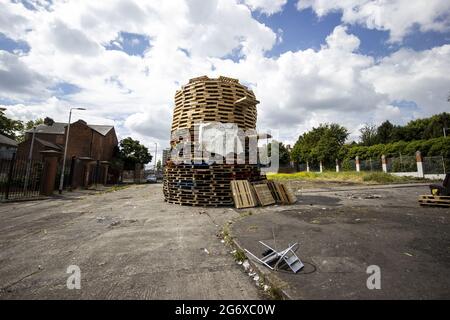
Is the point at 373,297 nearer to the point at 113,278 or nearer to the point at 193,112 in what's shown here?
the point at 113,278

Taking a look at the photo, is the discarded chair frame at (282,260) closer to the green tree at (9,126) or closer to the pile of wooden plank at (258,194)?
the pile of wooden plank at (258,194)

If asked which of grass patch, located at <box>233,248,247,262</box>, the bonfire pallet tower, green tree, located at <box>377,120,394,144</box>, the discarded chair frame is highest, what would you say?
green tree, located at <box>377,120,394,144</box>

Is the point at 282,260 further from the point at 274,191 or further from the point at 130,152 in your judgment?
the point at 130,152

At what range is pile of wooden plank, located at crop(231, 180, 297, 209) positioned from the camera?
9.59m

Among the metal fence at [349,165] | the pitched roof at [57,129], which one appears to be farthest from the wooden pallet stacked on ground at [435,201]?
the pitched roof at [57,129]

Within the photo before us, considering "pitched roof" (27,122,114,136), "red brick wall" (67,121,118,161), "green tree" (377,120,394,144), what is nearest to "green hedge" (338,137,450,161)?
"green tree" (377,120,394,144)

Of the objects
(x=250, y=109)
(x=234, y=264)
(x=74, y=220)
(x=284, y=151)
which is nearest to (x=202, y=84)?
(x=250, y=109)

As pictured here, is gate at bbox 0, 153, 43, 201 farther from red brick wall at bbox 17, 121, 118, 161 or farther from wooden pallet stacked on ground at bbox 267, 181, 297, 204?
red brick wall at bbox 17, 121, 118, 161

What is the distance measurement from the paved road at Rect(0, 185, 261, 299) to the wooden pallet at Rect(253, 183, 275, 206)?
3243 mm

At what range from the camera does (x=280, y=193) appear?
34.8 ft

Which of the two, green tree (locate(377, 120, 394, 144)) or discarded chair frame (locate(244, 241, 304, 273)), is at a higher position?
green tree (locate(377, 120, 394, 144))

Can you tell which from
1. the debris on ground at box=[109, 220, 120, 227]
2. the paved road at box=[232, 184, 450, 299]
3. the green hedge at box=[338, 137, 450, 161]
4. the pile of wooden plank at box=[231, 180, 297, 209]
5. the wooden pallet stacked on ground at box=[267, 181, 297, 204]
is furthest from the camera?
the green hedge at box=[338, 137, 450, 161]

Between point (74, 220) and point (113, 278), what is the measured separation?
5211 millimetres

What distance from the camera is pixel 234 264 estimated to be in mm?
3834
